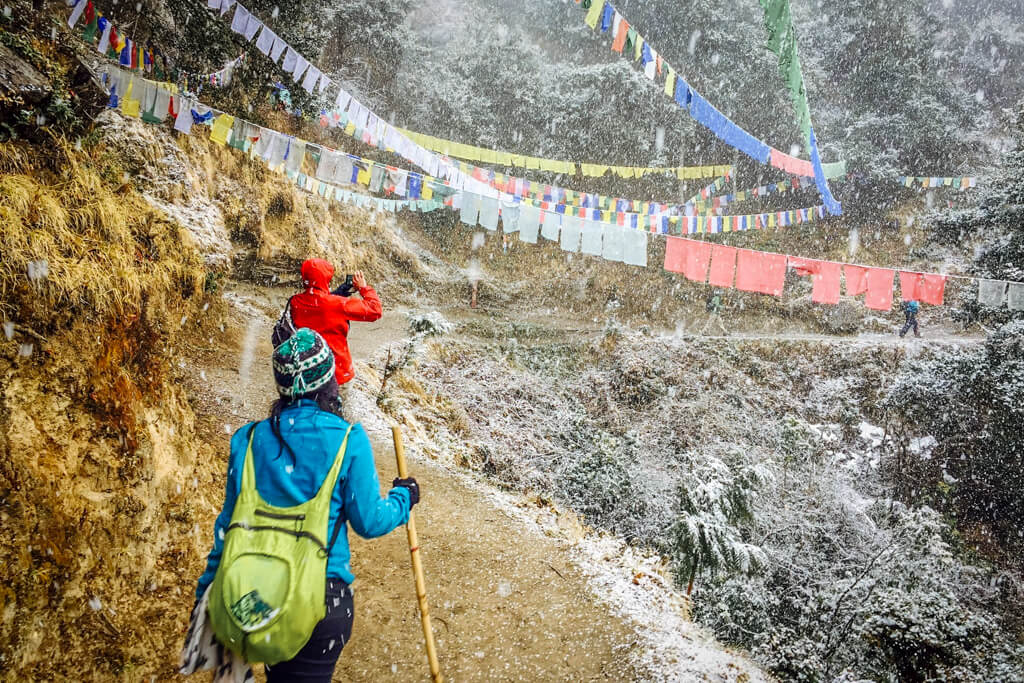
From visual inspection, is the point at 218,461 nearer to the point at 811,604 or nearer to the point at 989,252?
the point at 811,604

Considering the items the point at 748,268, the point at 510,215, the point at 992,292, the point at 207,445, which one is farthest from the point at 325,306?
the point at 992,292

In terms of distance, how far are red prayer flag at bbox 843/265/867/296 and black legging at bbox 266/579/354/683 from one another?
36.9 ft

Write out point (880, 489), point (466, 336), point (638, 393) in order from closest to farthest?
1. point (880, 489)
2. point (638, 393)
3. point (466, 336)

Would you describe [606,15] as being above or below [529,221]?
above

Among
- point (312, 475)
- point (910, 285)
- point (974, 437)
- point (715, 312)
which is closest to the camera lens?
point (312, 475)

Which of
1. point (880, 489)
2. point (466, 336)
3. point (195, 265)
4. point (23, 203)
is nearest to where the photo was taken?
point (23, 203)

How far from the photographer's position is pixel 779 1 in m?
7.12

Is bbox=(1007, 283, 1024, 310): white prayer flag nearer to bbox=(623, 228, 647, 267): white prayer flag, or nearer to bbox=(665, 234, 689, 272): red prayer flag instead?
bbox=(665, 234, 689, 272): red prayer flag

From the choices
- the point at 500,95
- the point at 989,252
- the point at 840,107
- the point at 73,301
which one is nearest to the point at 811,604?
the point at 989,252

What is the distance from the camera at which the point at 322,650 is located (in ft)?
5.71

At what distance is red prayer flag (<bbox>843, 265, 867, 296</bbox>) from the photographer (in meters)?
10.3

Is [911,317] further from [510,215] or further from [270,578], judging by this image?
[270,578]

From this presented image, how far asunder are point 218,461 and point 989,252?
532 inches

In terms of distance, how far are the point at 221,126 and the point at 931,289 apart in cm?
1380
